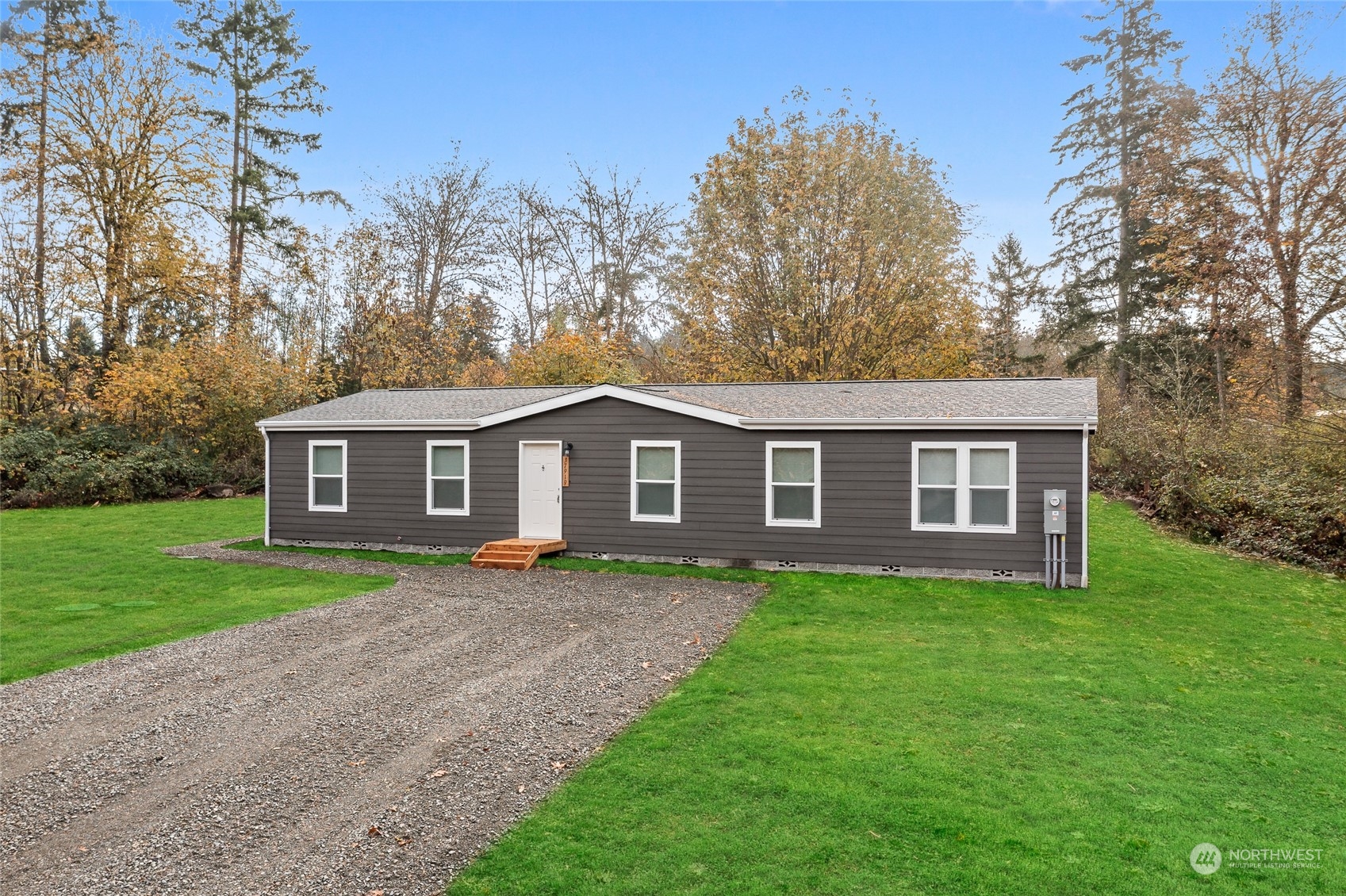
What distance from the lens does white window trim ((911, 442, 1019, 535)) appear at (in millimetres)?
10984

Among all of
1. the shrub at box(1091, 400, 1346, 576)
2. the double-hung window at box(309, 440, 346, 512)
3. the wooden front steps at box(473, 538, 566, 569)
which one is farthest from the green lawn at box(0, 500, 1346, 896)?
the double-hung window at box(309, 440, 346, 512)

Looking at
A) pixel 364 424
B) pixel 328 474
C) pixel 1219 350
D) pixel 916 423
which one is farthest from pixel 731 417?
pixel 1219 350

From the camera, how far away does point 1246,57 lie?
16859 millimetres

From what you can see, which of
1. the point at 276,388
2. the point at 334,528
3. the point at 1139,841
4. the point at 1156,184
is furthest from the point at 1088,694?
the point at 276,388

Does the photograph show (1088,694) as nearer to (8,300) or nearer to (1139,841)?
(1139,841)

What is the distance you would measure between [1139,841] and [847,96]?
21864 mm

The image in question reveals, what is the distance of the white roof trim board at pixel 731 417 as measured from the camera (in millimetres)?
10828

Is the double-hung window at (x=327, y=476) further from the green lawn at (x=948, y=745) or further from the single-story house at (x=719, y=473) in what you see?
the green lawn at (x=948, y=745)

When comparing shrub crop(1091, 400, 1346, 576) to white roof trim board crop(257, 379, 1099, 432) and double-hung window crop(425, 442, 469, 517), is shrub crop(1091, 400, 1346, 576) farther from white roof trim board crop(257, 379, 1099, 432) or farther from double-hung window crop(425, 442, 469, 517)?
double-hung window crop(425, 442, 469, 517)

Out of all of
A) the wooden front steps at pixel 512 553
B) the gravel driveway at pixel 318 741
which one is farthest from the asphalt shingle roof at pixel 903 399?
the gravel driveway at pixel 318 741

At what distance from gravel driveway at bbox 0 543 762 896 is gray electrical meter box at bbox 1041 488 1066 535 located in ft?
16.1

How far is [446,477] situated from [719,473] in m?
5.19

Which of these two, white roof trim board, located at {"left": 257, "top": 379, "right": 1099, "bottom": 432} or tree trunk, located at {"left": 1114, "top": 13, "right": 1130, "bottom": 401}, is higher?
tree trunk, located at {"left": 1114, "top": 13, "right": 1130, "bottom": 401}

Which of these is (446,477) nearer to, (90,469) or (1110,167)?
(90,469)
